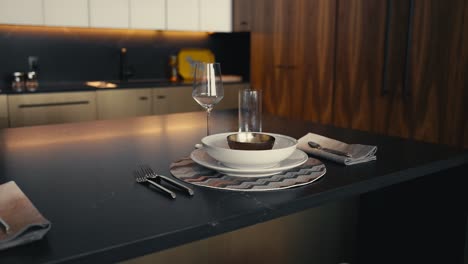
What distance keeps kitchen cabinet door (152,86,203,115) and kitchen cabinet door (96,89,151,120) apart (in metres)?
0.08

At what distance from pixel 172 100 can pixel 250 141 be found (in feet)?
9.91

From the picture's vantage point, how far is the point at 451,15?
113 inches

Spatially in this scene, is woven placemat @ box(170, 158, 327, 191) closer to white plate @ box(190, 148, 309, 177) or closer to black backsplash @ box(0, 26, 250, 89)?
white plate @ box(190, 148, 309, 177)

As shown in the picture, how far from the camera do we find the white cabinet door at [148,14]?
410cm

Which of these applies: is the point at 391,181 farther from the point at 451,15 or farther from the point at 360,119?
the point at 360,119

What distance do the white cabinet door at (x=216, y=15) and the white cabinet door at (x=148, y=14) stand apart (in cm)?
43

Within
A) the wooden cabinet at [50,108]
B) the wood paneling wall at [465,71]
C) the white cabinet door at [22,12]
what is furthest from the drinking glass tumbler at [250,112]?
the white cabinet door at [22,12]

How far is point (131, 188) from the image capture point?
1.05m

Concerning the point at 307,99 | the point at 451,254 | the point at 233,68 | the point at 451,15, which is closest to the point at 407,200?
the point at 451,254

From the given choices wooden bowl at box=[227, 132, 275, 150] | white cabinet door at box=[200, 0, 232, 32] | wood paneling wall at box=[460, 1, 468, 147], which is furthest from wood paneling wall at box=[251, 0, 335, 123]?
wooden bowl at box=[227, 132, 275, 150]

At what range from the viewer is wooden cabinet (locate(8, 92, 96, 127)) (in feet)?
11.3

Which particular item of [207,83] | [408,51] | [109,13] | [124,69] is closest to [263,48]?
[124,69]

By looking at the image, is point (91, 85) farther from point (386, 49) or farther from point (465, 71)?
point (465, 71)

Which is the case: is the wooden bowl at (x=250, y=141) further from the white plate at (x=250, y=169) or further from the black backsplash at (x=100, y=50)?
the black backsplash at (x=100, y=50)
